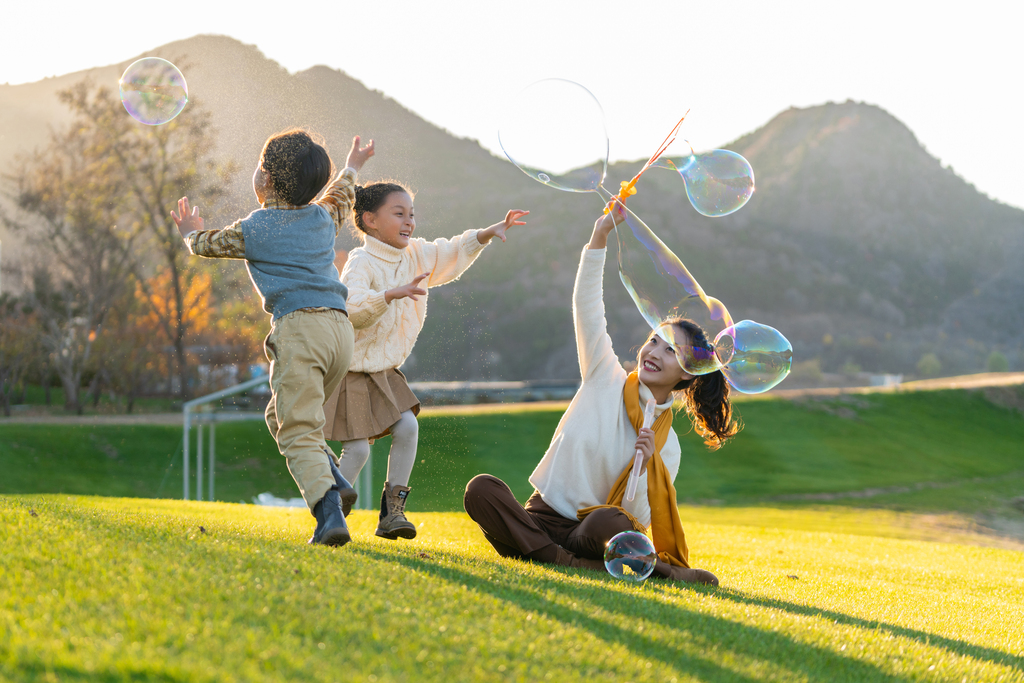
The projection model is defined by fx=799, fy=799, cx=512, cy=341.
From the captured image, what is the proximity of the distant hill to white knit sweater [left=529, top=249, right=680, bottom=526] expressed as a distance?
1092 inches

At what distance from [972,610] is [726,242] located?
110264 millimetres

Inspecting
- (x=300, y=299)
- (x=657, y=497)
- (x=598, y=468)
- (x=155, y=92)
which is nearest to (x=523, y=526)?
(x=598, y=468)

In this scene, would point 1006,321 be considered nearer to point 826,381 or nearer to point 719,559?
point 826,381

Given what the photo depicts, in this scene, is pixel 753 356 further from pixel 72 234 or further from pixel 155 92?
pixel 72 234

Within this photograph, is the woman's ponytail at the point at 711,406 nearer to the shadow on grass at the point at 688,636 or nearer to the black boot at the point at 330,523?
the shadow on grass at the point at 688,636

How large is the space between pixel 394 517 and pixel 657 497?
137 centimetres

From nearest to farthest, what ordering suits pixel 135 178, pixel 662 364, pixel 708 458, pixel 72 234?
pixel 662 364 → pixel 708 458 → pixel 72 234 → pixel 135 178

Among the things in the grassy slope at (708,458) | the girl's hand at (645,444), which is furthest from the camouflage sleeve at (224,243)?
the grassy slope at (708,458)

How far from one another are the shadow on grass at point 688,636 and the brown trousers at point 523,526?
2.35 feet

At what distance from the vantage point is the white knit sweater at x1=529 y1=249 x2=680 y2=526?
3998mm

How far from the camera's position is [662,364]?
4.15 metres

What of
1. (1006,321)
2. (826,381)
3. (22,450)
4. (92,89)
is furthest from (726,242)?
(22,450)

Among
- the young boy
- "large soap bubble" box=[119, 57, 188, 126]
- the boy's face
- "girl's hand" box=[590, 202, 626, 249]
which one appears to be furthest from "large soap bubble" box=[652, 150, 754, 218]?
"large soap bubble" box=[119, 57, 188, 126]

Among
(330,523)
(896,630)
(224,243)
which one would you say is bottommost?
(896,630)
